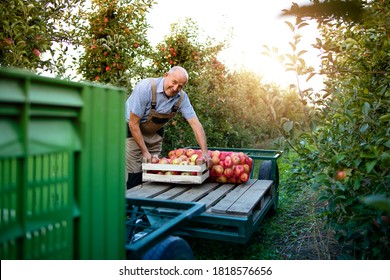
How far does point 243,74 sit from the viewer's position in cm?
1104

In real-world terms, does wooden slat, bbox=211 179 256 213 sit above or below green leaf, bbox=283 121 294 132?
below

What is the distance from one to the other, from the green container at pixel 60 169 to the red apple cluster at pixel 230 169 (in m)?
2.38

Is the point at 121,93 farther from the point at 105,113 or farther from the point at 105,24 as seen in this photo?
the point at 105,24

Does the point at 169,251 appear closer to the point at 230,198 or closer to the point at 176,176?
the point at 230,198

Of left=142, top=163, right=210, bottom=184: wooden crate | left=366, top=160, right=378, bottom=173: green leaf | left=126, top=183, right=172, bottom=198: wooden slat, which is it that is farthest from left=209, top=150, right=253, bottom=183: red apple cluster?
left=366, top=160, right=378, bottom=173: green leaf

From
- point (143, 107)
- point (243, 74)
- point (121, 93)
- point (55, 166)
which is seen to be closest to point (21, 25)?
point (143, 107)

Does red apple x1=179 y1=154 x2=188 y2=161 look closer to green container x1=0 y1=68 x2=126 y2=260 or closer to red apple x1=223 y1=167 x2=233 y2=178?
red apple x1=223 y1=167 x2=233 y2=178

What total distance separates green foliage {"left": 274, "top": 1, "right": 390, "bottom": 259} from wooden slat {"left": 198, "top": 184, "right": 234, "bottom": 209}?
2.26 feet

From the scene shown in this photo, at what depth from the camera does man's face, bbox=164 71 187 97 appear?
13.1 ft

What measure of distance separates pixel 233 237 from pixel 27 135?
6.01 feet

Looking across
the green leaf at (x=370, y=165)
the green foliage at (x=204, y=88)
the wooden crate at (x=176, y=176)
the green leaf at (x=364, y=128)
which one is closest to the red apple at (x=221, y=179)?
the wooden crate at (x=176, y=176)

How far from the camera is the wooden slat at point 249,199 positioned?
259cm

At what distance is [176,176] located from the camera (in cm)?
342

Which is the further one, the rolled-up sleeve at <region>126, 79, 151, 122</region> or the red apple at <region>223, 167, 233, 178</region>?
the rolled-up sleeve at <region>126, 79, 151, 122</region>
